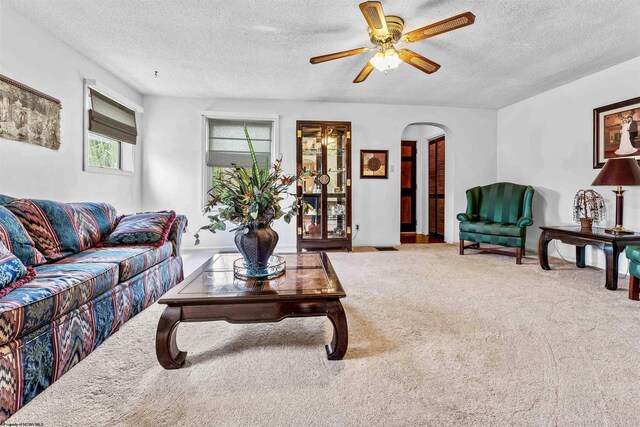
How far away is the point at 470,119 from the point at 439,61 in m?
2.21

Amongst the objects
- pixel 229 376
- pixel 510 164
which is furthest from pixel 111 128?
pixel 510 164

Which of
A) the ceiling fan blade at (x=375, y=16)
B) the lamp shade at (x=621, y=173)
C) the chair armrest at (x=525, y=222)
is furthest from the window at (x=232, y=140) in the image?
the lamp shade at (x=621, y=173)

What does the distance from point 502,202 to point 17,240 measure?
200 inches

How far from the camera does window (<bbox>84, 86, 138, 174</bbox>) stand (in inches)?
134

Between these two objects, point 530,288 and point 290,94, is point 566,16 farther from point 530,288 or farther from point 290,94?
point 290,94

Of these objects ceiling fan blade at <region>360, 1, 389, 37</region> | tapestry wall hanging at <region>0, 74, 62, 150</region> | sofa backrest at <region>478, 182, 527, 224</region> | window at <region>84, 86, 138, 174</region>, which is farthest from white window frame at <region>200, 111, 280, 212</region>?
sofa backrest at <region>478, 182, 527, 224</region>

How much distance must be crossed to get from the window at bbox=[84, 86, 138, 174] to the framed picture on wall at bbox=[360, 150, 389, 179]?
335 centimetres

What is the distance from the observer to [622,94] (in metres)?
3.44

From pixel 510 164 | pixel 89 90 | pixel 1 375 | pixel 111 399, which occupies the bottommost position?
pixel 111 399

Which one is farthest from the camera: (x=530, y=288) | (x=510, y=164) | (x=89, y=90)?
(x=510, y=164)

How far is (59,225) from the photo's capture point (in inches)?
89.4

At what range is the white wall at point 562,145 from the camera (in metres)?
3.47

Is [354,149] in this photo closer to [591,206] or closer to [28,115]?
[591,206]

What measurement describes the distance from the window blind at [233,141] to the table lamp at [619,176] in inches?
161
